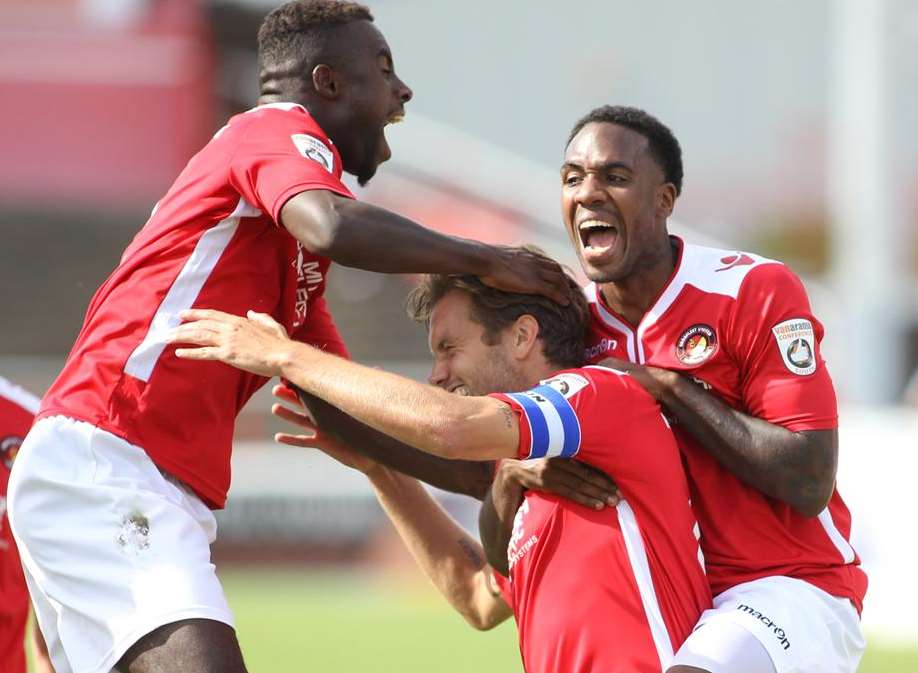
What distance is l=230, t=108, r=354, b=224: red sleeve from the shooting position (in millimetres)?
4250

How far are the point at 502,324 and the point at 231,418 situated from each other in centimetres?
82

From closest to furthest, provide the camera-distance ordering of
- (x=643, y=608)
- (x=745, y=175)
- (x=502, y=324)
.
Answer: (x=643, y=608) → (x=502, y=324) → (x=745, y=175)

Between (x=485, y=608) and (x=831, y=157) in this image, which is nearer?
(x=485, y=608)

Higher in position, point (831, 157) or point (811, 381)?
point (811, 381)

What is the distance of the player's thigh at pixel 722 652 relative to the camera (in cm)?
416

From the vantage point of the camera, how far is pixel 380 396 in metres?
4.13

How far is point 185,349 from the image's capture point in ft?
14.3

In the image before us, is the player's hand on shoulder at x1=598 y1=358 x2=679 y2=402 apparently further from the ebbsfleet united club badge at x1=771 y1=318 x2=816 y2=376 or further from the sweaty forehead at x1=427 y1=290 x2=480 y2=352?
the sweaty forehead at x1=427 y1=290 x2=480 y2=352

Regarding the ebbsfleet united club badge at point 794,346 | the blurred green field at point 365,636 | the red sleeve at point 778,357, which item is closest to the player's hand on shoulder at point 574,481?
the red sleeve at point 778,357

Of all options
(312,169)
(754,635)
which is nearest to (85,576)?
(312,169)

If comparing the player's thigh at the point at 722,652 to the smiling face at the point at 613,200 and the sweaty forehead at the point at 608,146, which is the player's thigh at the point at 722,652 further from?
the sweaty forehead at the point at 608,146

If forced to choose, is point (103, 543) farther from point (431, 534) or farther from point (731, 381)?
point (731, 381)

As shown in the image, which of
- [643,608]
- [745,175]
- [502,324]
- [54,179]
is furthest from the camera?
[745,175]

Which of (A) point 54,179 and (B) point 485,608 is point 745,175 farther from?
(B) point 485,608
